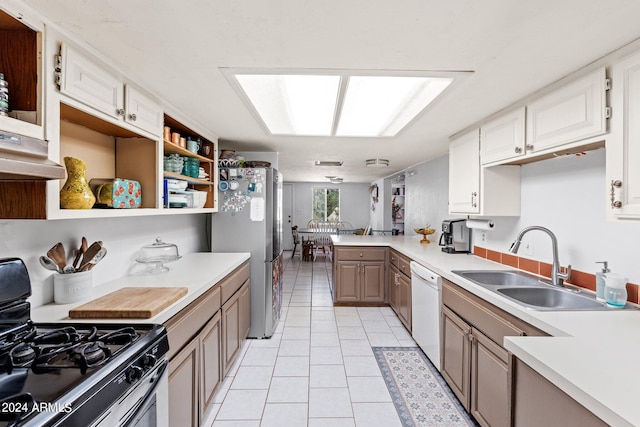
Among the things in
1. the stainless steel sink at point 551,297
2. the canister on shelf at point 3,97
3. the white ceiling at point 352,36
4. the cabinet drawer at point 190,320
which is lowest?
the cabinet drawer at point 190,320

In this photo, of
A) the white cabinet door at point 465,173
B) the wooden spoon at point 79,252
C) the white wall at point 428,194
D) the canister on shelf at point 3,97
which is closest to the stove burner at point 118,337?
the wooden spoon at point 79,252

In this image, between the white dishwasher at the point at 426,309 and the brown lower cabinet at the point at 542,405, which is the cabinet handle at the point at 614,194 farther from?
the white dishwasher at the point at 426,309

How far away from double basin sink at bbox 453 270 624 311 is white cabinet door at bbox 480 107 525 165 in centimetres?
85

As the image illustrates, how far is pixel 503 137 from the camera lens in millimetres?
1943

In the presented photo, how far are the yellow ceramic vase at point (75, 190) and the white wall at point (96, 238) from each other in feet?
0.77

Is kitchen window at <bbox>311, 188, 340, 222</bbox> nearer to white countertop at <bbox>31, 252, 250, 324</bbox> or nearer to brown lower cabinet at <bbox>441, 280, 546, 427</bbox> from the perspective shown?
white countertop at <bbox>31, 252, 250, 324</bbox>

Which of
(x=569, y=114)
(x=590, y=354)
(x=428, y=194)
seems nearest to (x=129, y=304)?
(x=590, y=354)

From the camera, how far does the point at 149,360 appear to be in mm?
1014

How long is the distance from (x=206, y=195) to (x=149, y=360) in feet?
5.62

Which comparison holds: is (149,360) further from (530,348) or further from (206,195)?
(206,195)

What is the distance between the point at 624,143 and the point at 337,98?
1.43m

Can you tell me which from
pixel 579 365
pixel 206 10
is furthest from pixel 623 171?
pixel 206 10

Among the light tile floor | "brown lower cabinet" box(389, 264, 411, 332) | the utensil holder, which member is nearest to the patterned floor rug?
the light tile floor

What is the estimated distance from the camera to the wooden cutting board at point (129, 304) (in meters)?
1.18
